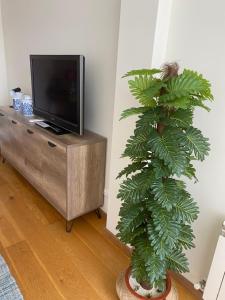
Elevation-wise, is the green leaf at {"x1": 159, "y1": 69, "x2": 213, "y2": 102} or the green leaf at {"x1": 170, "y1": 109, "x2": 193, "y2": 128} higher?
the green leaf at {"x1": 159, "y1": 69, "x2": 213, "y2": 102}

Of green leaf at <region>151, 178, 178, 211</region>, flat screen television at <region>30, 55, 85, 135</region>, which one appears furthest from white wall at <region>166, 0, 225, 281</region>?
flat screen television at <region>30, 55, 85, 135</region>

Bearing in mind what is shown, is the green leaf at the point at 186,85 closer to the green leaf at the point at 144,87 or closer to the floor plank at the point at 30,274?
the green leaf at the point at 144,87

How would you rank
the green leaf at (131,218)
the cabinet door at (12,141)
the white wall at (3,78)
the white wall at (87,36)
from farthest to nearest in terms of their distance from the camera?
the white wall at (3,78) < the cabinet door at (12,141) < the white wall at (87,36) < the green leaf at (131,218)

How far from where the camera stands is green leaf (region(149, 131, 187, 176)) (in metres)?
0.89

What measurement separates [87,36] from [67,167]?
103 cm

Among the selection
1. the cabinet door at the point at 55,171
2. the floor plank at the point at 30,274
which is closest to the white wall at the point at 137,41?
the cabinet door at the point at 55,171

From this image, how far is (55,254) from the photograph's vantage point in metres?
1.71

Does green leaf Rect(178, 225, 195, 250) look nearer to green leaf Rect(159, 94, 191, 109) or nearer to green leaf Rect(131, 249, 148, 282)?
green leaf Rect(131, 249, 148, 282)

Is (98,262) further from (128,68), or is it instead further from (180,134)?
(128,68)

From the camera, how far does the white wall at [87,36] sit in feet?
5.49

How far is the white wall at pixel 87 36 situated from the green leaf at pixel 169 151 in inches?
35.6

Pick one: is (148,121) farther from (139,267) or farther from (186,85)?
(139,267)

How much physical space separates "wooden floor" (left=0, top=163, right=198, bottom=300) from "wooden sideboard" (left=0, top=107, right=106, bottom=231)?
168mm

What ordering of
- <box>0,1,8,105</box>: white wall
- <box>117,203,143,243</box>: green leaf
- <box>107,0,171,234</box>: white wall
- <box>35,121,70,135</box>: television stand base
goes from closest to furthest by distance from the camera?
1. <box>117,203,143,243</box>: green leaf
2. <box>107,0,171,234</box>: white wall
3. <box>35,121,70,135</box>: television stand base
4. <box>0,1,8,105</box>: white wall
